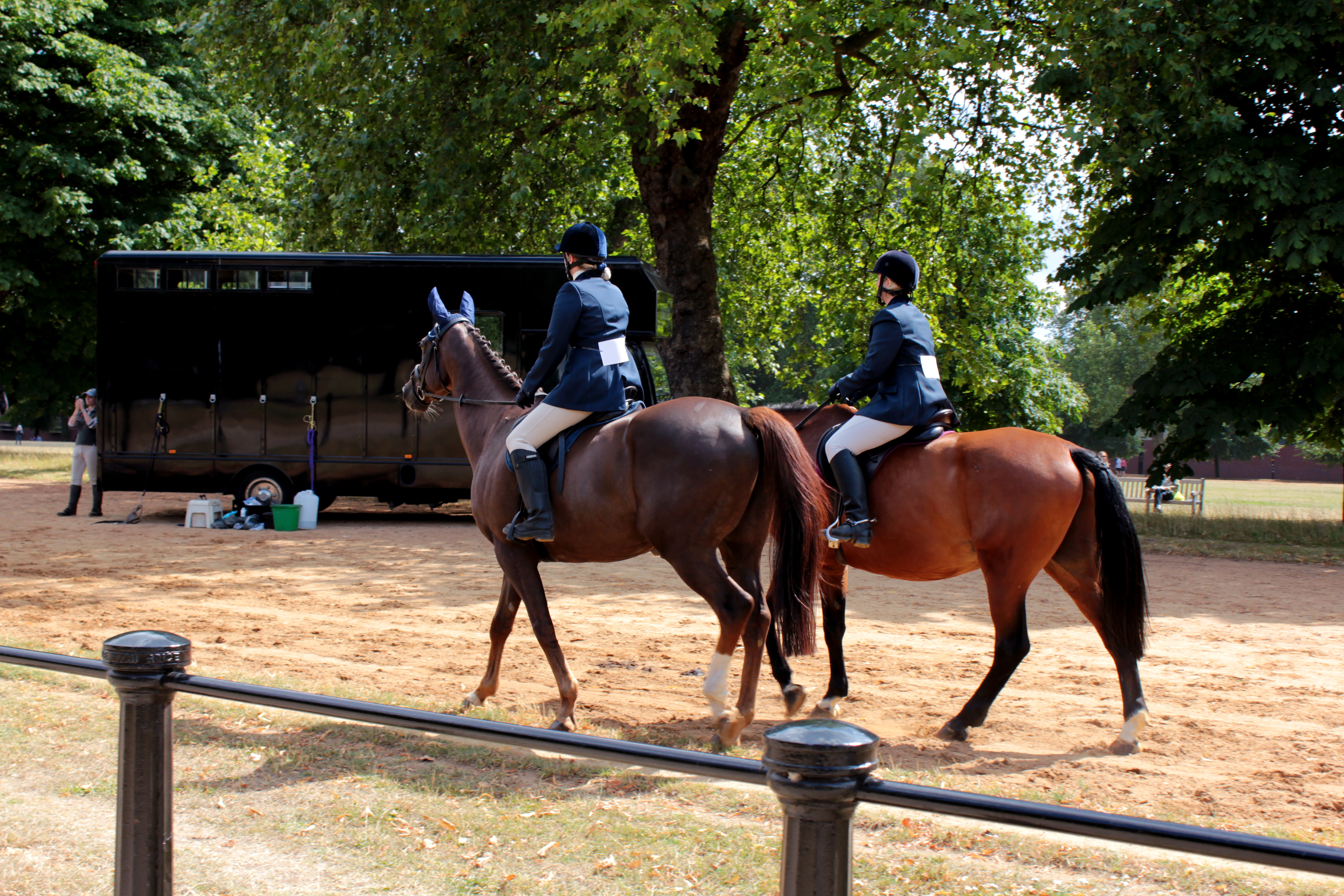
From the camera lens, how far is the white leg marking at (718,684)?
5.67m

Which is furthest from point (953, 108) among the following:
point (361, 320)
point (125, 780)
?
point (125, 780)

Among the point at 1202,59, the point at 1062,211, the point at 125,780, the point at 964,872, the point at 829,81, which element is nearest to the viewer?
the point at 125,780

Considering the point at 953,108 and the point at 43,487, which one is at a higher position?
the point at 953,108

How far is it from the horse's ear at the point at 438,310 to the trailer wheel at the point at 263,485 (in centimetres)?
1033

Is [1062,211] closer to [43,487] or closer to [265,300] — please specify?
[265,300]

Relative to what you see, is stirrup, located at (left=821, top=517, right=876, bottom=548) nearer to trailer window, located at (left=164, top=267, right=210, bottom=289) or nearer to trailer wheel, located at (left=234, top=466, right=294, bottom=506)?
trailer wheel, located at (left=234, top=466, right=294, bottom=506)

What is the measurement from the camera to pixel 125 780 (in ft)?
9.17

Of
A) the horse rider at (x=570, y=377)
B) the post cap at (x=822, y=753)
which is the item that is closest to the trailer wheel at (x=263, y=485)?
the horse rider at (x=570, y=377)

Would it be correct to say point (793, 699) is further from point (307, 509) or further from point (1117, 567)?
point (307, 509)

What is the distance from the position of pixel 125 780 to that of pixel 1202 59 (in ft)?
50.2

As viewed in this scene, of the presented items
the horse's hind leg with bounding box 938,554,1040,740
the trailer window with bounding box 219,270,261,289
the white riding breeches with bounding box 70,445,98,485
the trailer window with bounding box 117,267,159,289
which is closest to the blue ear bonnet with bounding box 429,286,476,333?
the horse's hind leg with bounding box 938,554,1040,740

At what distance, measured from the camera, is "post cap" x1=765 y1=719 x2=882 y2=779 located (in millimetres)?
1919

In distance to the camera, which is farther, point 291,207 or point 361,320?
point 291,207

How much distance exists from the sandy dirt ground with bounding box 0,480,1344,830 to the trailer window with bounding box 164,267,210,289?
4048 millimetres
